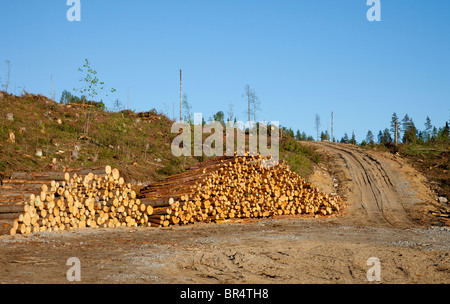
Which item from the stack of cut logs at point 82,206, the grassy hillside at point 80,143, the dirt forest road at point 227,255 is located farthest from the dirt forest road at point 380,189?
the stack of cut logs at point 82,206

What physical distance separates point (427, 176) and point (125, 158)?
18766mm

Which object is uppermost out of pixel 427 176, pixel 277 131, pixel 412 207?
pixel 277 131

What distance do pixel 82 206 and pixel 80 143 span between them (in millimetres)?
10378

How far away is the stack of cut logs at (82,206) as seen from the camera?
33.5 ft

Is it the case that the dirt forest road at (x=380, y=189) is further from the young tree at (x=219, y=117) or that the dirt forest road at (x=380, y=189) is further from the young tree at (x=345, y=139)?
the young tree at (x=345, y=139)

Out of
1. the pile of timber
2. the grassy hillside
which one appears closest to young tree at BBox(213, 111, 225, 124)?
the grassy hillside

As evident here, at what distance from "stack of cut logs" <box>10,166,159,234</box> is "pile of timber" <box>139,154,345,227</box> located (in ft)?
2.86

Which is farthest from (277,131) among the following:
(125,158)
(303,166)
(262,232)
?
(262,232)

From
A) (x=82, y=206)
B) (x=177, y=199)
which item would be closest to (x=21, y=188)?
(x=82, y=206)

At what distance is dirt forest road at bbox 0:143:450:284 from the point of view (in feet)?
17.8

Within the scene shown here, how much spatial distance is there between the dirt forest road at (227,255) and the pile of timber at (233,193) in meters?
0.54
